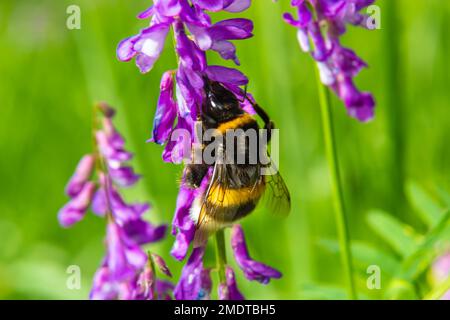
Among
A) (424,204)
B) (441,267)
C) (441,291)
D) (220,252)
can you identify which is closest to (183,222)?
(220,252)

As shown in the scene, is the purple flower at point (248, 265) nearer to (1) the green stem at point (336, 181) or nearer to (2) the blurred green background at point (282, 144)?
(1) the green stem at point (336, 181)

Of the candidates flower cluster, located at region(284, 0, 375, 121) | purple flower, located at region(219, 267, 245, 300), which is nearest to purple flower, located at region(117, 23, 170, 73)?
flower cluster, located at region(284, 0, 375, 121)

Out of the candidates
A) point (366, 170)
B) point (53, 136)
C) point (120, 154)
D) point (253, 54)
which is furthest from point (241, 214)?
point (53, 136)

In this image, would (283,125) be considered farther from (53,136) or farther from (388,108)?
(53,136)

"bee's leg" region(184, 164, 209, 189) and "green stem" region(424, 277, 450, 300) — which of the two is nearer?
"bee's leg" region(184, 164, 209, 189)

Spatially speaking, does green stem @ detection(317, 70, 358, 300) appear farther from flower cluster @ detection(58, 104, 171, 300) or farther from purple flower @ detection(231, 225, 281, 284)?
flower cluster @ detection(58, 104, 171, 300)
